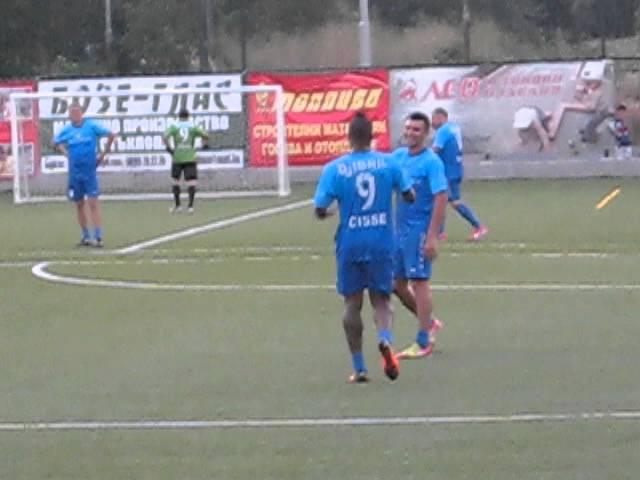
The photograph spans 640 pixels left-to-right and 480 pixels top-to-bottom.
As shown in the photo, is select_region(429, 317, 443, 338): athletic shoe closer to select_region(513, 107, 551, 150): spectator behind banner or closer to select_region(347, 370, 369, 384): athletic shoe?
select_region(347, 370, 369, 384): athletic shoe

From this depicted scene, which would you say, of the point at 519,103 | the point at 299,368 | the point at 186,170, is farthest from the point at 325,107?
the point at 299,368

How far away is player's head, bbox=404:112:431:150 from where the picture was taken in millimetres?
12586

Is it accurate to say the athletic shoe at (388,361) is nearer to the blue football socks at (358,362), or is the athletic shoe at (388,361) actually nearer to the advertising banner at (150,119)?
the blue football socks at (358,362)

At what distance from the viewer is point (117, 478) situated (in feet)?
28.7

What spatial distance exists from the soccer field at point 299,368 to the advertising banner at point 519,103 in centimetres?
1299

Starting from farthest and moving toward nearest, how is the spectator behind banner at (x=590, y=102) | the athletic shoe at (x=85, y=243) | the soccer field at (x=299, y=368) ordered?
the spectator behind banner at (x=590, y=102)
the athletic shoe at (x=85, y=243)
the soccer field at (x=299, y=368)

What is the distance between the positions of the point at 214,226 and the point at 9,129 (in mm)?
11418

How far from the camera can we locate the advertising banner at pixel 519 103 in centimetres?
3578

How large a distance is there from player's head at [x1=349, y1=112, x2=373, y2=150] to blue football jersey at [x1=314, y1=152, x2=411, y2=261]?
0.24ft

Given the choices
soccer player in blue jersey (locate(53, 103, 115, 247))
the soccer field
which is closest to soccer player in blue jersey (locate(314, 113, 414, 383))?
the soccer field

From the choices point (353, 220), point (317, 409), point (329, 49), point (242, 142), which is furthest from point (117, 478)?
point (329, 49)

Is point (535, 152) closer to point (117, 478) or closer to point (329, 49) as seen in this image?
point (329, 49)

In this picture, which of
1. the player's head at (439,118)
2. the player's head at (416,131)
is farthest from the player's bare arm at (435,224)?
the player's head at (439,118)

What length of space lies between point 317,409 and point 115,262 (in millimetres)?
10011
